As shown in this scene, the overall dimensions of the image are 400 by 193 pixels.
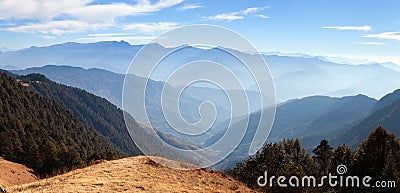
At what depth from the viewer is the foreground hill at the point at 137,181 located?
67.5ft

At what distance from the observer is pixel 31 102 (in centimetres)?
16575

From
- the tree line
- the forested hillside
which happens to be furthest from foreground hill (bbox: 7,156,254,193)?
the forested hillside

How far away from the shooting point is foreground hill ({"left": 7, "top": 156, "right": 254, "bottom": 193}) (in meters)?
20.6

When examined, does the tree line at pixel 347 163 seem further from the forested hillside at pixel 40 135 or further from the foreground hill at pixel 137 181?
the forested hillside at pixel 40 135

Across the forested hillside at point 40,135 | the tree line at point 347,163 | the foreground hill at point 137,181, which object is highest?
the foreground hill at point 137,181

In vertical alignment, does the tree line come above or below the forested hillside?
above

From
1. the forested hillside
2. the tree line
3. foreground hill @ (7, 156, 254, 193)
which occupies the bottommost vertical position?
the forested hillside

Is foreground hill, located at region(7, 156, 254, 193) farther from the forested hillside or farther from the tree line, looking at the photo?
the forested hillside

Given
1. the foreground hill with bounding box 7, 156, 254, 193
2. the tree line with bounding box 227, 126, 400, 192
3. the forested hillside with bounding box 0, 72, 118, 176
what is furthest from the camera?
the forested hillside with bounding box 0, 72, 118, 176

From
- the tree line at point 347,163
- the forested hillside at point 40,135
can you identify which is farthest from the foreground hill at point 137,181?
the forested hillside at point 40,135

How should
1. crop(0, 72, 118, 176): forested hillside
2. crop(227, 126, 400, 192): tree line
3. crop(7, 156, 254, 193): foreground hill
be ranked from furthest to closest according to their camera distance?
crop(0, 72, 118, 176): forested hillside → crop(227, 126, 400, 192): tree line → crop(7, 156, 254, 193): foreground hill

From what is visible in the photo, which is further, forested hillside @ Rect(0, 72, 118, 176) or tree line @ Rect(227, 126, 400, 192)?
forested hillside @ Rect(0, 72, 118, 176)

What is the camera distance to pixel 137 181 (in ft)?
72.6

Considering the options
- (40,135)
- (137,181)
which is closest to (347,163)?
(137,181)
